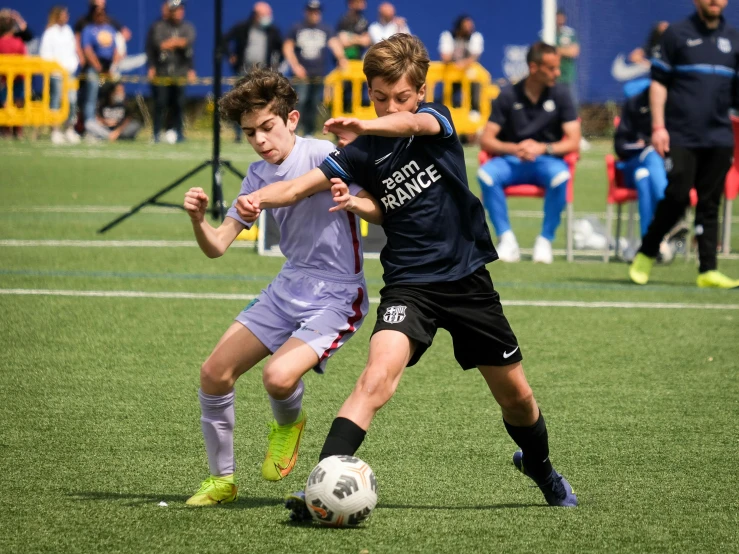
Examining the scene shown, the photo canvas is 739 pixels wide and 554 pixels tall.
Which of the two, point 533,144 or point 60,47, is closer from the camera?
point 533,144

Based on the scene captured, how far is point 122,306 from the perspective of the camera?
28.1 ft

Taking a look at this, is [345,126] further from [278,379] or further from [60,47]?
[60,47]

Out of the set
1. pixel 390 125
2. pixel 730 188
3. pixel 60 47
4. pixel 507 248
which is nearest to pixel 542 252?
pixel 507 248

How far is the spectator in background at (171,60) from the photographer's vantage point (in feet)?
78.5

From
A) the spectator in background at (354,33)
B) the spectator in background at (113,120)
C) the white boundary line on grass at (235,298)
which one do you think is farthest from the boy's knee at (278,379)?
the spectator in background at (113,120)

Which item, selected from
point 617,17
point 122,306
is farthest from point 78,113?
point 122,306

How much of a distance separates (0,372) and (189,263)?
4.16 meters

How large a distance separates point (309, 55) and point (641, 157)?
1317cm

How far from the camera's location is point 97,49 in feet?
78.0

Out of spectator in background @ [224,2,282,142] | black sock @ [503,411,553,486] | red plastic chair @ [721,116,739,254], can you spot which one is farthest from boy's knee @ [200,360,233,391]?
spectator in background @ [224,2,282,142]

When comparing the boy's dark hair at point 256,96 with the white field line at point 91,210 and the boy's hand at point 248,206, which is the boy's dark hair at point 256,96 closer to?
the boy's hand at point 248,206

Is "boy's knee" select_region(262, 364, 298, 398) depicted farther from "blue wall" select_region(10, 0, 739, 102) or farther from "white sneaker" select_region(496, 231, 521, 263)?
"blue wall" select_region(10, 0, 739, 102)

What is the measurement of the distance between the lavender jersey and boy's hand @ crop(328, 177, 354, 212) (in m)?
0.44

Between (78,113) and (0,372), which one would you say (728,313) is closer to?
(0,372)
